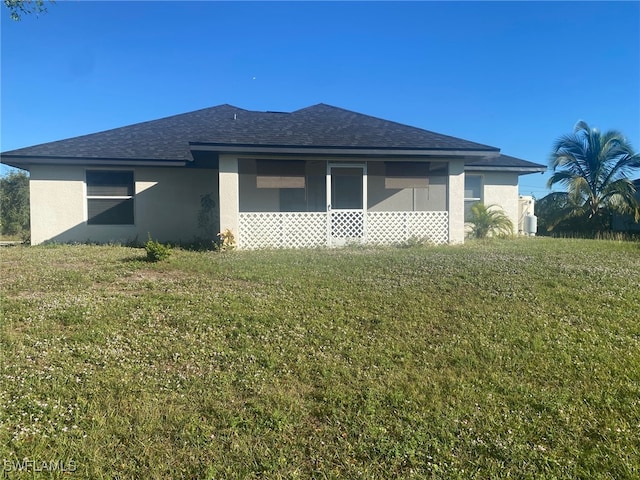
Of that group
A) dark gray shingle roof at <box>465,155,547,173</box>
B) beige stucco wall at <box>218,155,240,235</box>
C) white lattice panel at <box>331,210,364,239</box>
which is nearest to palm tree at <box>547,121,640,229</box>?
dark gray shingle roof at <box>465,155,547,173</box>

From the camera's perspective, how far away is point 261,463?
2688 millimetres

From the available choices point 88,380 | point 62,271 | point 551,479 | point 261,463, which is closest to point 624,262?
point 551,479

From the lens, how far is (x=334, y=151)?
35.8 feet

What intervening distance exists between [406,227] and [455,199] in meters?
1.73

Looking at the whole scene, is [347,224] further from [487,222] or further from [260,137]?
[487,222]

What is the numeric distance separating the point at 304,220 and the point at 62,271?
612 cm

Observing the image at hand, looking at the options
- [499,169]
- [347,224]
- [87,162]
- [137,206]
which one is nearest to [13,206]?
[87,162]

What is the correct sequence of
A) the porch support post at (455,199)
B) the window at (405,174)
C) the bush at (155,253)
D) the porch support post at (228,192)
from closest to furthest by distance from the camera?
1. the bush at (155,253)
2. the porch support post at (228,192)
3. the porch support post at (455,199)
4. the window at (405,174)

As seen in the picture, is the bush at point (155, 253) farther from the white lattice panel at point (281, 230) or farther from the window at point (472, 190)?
the window at point (472, 190)

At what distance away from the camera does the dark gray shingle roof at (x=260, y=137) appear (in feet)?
36.6

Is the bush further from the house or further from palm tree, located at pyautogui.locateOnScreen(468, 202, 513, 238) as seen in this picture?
palm tree, located at pyautogui.locateOnScreen(468, 202, 513, 238)

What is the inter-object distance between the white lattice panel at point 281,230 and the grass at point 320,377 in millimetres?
4425

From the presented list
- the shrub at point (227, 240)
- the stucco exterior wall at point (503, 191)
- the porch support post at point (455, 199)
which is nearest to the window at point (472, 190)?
the stucco exterior wall at point (503, 191)

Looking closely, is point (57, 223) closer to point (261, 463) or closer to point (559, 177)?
point (261, 463)
